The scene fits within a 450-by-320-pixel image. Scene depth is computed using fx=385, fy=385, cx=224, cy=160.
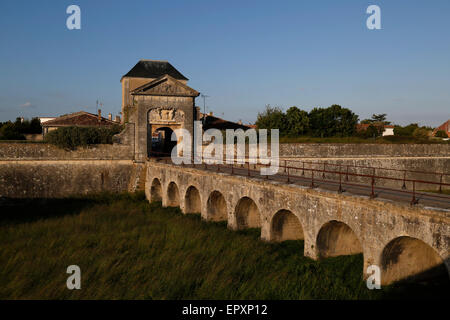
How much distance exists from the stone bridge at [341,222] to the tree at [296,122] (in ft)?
58.2

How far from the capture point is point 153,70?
98.2 feet

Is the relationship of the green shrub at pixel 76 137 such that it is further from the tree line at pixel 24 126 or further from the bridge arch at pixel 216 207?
the tree line at pixel 24 126

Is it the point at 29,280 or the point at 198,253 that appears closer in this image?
the point at 29,280

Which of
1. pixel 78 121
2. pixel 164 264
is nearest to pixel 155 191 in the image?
pixel 164 264

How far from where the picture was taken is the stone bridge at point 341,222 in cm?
791

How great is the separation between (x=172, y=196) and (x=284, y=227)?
371 inches

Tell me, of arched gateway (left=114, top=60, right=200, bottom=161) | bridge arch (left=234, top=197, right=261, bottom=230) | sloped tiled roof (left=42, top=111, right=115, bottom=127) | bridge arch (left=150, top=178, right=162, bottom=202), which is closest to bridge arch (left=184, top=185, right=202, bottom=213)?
bridge arch (left=234, top=197, right=261, bottom=230)

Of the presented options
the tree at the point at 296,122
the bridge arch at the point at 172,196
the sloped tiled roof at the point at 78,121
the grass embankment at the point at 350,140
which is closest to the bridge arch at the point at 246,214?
the bridge arch at the point at 172,196

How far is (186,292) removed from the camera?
9219 millimetres

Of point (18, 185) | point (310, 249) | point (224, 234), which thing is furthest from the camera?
point (18, 185)

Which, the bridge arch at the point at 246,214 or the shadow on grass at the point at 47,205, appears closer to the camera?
the bridge arch at the point at 246,214
